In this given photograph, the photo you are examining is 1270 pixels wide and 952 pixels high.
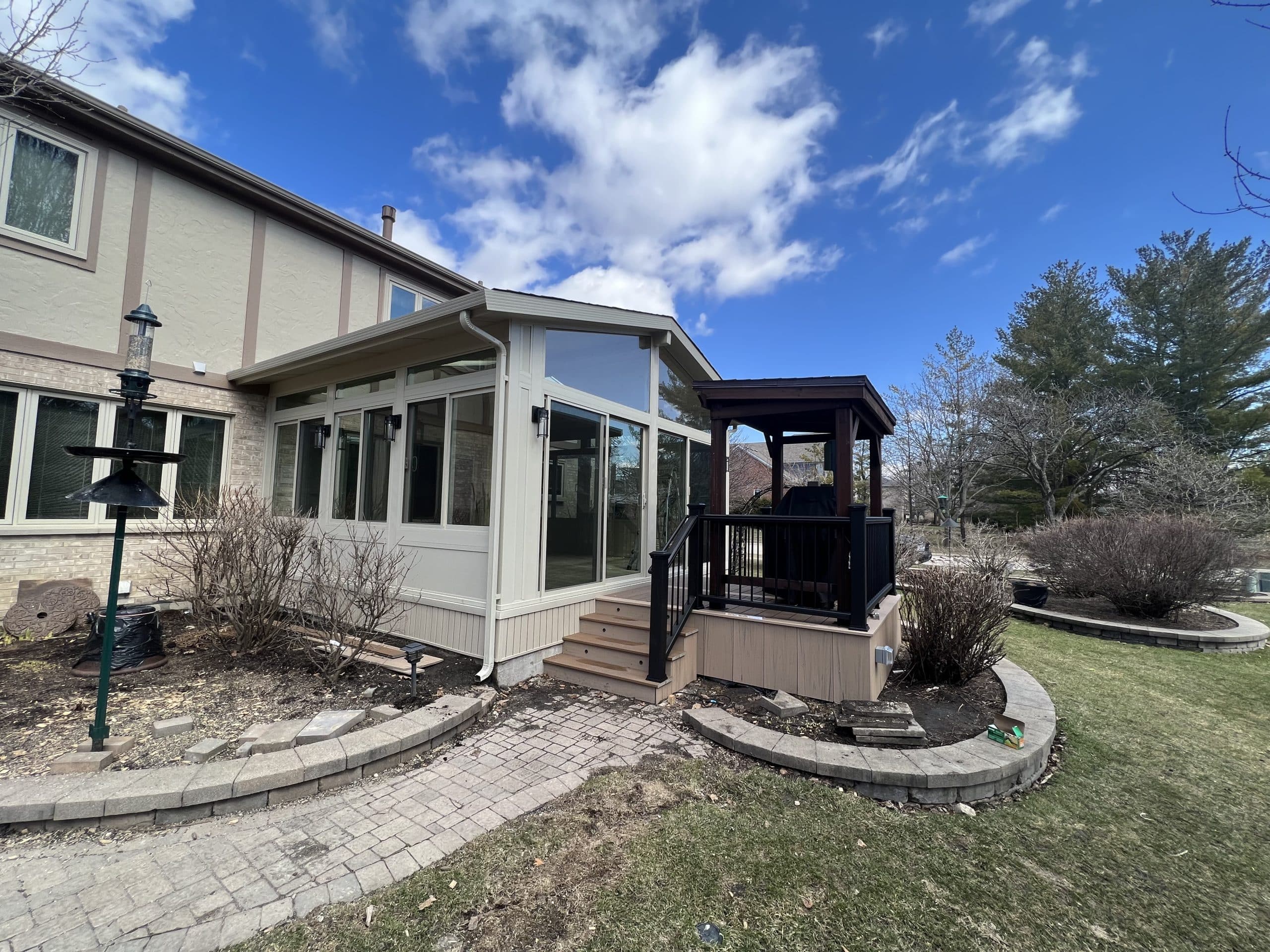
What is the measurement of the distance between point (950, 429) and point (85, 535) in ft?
87.4

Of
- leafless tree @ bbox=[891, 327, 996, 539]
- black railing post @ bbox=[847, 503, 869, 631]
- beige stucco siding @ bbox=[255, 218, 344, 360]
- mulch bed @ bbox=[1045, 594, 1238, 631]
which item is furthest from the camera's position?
leafless tree @ bbox=[891, 327, 996, 539]

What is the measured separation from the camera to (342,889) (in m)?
2.18

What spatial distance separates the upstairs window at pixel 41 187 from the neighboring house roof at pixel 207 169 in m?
0.34

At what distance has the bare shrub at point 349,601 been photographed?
455 centimetres

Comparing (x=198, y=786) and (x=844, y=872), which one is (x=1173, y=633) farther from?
(x=198, y=786)

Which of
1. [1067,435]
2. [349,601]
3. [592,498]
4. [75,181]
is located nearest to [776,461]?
[592,498]

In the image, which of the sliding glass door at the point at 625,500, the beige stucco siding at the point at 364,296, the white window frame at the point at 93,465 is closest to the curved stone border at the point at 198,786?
the sliding glass door at the point at 625,500

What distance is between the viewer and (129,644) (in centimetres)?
464

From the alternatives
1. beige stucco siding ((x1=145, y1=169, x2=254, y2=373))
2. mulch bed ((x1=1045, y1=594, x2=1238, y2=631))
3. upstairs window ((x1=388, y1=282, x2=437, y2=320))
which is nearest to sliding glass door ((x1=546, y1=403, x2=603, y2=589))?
beige stucco siding ((x1=145, y1=169, x2=254, y2=373))

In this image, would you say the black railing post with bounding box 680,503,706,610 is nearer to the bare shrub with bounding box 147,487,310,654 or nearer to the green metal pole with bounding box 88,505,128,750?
the bare shrub with bounding box 147,487,310,654

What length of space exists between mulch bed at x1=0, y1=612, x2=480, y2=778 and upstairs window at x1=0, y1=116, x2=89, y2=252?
4668 mm

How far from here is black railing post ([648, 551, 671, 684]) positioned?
4340 mm

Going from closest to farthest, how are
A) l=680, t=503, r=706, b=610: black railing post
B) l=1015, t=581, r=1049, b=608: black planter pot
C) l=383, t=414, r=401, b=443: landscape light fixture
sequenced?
l=680, t=503, r=706, b=610: black railing post
l=383, t=414, r=401, b=443: landscape light fixture
l=1015, t=581, r=1049, b=608: black planter pot

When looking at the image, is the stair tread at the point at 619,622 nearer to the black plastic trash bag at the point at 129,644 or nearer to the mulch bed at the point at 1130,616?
the black plastic trash bag at the point at 129,644
